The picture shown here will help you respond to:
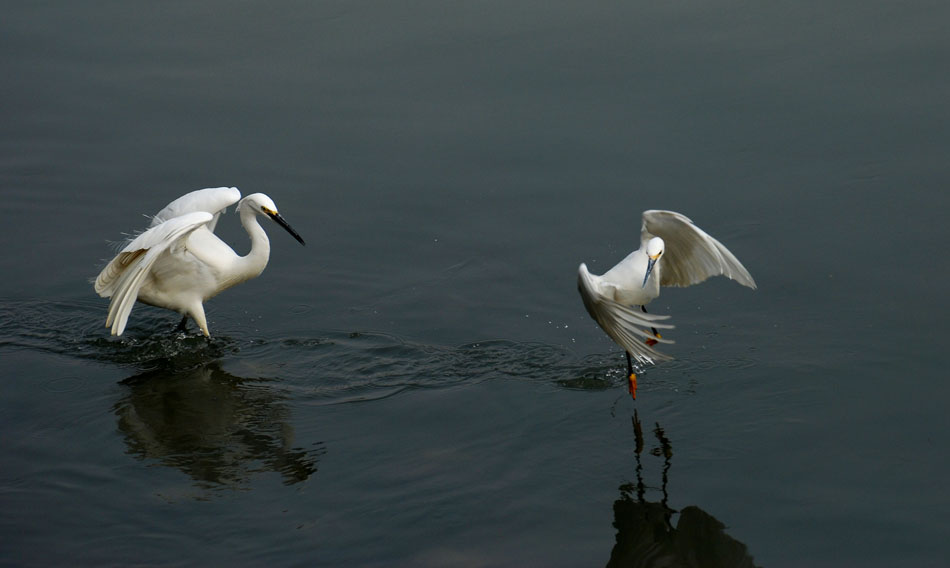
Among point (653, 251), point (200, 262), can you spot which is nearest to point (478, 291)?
point (653, 251)

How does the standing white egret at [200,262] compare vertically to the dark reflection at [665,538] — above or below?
above

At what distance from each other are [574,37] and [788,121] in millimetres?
2832

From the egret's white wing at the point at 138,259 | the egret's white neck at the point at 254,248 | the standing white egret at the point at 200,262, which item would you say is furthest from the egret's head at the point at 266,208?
the egret's white wing at the point at 138,259

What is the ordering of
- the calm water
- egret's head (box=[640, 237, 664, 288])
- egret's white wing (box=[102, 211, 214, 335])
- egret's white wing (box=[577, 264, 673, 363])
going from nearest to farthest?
the calm water → egret's white wing (box=[577, 264, 673, 363]) → egret's head (box=[640, 237, 664, 288]) → egret's white wing (box=[102, 211, 214, 335])

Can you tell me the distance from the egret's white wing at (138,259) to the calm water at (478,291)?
576 millimetres

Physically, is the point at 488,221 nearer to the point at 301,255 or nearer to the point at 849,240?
the point at 301,255

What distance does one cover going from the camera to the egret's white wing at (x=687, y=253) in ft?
22.8

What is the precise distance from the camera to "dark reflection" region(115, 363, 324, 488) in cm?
654

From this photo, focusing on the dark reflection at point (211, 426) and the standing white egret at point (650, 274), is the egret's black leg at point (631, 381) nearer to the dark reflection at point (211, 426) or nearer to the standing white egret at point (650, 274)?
the standing white egret at point (650, 274)

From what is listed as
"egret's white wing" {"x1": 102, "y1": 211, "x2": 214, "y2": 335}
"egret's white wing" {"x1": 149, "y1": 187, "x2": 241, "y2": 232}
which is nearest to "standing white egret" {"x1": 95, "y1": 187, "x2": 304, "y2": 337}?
"egret's white wing" {"x1": 149, "y1": 187, "x2": 241, "y2": 232}

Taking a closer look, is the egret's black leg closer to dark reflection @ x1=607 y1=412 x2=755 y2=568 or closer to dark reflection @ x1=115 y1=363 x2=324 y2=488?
dark reflection @ x1=607 y1=412 x2=755 y2=568

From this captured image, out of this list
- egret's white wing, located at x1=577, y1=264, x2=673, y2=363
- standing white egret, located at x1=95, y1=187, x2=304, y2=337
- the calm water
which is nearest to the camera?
the calm water

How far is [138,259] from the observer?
25.2 ft

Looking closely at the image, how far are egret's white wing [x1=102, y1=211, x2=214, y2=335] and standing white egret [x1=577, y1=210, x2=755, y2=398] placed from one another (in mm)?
2890
